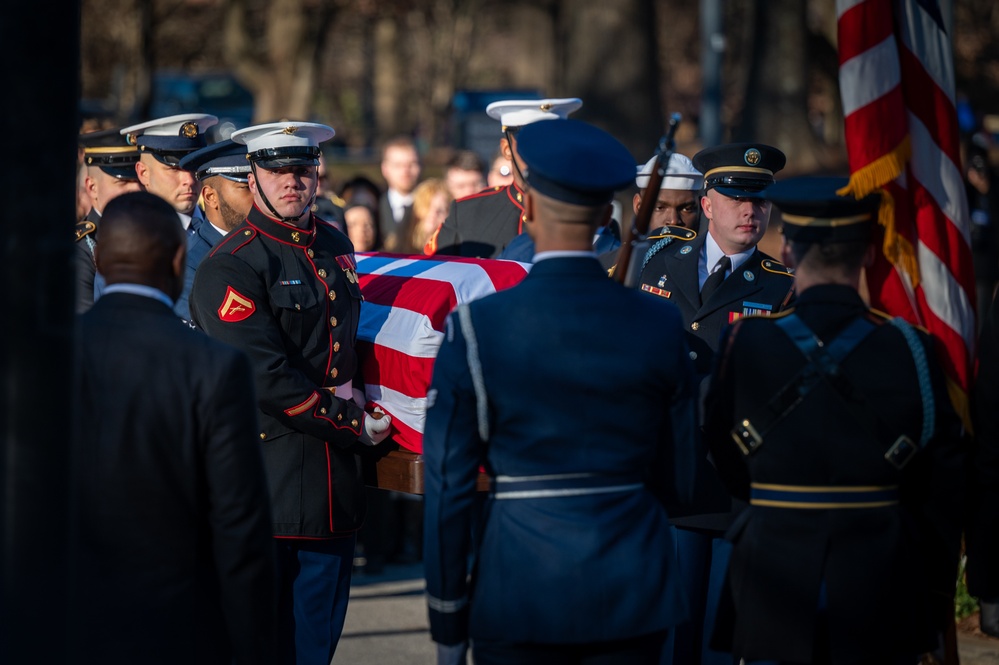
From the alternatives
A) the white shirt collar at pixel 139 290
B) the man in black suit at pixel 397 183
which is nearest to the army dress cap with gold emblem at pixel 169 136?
the white shirt collar at pixel 139 290

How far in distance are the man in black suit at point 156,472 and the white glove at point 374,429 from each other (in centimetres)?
140

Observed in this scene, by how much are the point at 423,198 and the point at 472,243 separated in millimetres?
2965

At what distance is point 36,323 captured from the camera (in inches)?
104

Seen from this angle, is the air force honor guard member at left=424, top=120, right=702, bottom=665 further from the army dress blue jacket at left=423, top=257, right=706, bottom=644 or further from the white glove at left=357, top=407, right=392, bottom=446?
the white glove at left=357, top=407, right=392, bottom=446

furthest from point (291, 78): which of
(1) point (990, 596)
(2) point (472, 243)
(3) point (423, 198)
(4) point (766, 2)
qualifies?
(1) point (990, 596)

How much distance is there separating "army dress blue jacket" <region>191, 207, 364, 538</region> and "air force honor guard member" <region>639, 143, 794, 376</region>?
1160mm

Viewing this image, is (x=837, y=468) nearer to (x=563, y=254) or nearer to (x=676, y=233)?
(x=563, y=254)

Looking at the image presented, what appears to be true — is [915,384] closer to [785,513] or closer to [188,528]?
[785,513]

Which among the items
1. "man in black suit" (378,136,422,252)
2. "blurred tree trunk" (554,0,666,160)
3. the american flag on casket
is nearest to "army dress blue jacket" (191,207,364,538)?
the american flag on casket

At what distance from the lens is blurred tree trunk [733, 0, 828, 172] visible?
70.3 ft

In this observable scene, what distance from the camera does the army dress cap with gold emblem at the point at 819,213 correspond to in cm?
350

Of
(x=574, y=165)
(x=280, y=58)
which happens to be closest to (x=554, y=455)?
(x=574, y=165)

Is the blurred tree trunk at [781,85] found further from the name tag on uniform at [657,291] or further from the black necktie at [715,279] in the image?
the black necktie at [715,279]

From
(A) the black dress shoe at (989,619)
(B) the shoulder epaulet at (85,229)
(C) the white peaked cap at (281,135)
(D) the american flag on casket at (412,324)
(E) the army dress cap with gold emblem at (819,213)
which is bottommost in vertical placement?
(A) the black dress shoe at (989,619)
